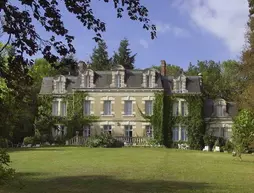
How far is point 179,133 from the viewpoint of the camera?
1886 inches

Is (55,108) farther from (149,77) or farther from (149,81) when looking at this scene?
(149,77)

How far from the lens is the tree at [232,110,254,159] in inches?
1054

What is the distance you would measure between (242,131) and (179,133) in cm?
2088

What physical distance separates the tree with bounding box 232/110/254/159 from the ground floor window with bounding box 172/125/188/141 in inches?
780

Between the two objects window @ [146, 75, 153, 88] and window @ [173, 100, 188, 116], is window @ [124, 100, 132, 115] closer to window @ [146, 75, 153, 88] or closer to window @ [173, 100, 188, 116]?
window @ [146, 75, 153, 88]

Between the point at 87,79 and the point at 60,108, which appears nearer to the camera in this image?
the point at 87,79

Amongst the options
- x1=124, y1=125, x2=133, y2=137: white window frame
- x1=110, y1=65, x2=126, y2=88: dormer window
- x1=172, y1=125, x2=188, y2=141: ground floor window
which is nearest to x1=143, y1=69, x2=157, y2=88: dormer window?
x1=110, y1=65, x2=126, y2=88: dormer window

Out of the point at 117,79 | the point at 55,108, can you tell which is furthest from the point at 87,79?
the point at 55,108

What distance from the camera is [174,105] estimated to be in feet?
159

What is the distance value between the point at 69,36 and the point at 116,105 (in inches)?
1675

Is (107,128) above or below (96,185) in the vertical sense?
above

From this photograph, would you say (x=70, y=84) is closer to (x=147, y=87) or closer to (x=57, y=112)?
(x=57, y=112)

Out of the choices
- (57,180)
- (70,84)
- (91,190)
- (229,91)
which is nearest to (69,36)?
(91,190)

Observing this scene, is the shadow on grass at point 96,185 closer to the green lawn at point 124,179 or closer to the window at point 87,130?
the green lawn at point 124,179
